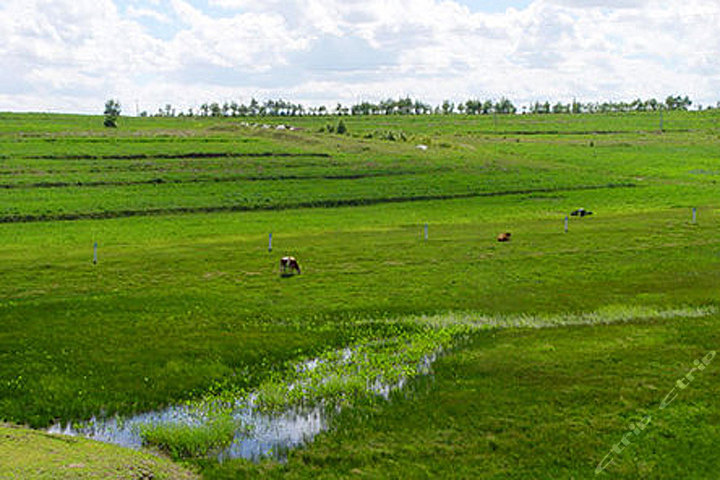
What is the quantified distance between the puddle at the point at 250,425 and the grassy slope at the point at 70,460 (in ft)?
4.25

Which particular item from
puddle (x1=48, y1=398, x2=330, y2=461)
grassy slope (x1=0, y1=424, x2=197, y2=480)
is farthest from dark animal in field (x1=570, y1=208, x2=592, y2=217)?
grassy slope (x1=0, y1=424, x2=197, y2=480)

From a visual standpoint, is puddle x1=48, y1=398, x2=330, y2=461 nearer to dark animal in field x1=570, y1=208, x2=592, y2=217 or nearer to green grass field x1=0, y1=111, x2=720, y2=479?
green grass field x1=0, y1=111, x2=720, y2=479

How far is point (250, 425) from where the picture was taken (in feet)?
76.7

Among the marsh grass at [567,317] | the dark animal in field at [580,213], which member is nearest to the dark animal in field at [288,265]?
the marsh grass at [567,317]

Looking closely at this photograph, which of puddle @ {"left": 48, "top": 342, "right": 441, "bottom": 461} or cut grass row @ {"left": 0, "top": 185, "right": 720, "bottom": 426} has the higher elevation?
cut grass row @ {"left": 0, "top": 185, "right": 720, "bottom": 426}

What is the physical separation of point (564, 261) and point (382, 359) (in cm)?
2650


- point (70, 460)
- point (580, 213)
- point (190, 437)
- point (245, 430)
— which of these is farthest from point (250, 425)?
point (580, 213)

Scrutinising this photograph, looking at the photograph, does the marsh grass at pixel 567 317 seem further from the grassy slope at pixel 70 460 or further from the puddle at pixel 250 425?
the grassy slope at pixel 70 460

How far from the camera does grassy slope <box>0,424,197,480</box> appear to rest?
1842 cm

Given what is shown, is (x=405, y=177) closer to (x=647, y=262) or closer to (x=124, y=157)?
(x=124, y=157)

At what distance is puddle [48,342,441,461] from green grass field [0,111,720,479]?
74 centimetres

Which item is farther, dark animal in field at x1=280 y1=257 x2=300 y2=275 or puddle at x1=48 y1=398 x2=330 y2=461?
dark animal in field at x1=280 y1=257 x2=300 y2=275

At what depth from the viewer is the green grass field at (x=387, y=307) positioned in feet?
70.9

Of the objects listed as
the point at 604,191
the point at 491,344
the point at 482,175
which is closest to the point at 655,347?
the point at 491,344
